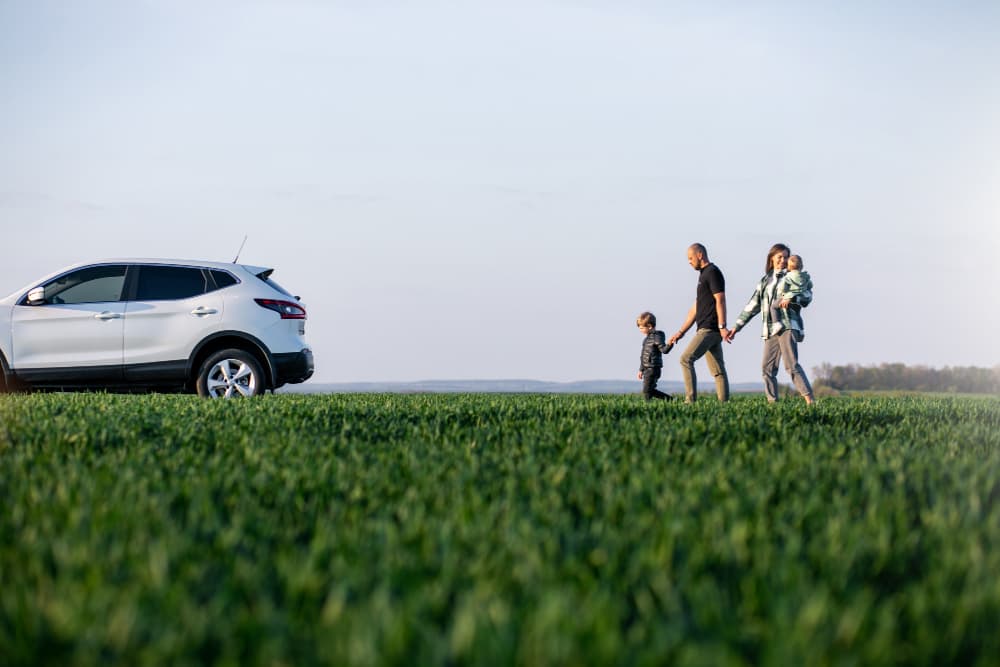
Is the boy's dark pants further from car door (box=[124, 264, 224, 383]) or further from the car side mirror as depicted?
the car side mirror

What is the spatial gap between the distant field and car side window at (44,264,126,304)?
6.75 m

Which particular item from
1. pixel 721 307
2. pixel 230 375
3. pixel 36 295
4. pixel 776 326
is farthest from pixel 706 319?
pixel 36 295

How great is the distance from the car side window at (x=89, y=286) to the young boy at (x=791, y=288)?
28.7 feet

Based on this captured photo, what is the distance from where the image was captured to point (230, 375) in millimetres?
12867

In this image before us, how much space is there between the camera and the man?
12492 mm

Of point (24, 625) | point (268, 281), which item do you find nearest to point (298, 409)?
point (268, 281)

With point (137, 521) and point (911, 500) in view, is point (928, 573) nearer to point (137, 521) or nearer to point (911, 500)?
point (911, 500)

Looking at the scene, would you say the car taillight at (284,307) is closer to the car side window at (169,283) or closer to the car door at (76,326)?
the car side window at (169,283)

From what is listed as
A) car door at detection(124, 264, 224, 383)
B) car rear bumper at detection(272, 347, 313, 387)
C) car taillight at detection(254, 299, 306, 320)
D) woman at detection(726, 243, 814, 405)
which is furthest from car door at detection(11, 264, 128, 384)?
woman at detection(726, 243, 814, 405)

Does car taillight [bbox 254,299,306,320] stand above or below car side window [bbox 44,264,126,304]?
below

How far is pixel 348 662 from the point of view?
2354 mm

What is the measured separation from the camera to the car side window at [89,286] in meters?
12.9

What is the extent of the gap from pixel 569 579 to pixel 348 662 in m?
1.01

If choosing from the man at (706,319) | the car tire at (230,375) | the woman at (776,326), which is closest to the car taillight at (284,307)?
the car tire at (230,375)
